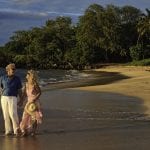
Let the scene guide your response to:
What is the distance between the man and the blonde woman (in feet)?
0.72

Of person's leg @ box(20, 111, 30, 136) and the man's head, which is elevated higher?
the man's head

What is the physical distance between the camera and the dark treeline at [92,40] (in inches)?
3738

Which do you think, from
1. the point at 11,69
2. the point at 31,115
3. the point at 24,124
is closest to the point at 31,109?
the point at 31,115

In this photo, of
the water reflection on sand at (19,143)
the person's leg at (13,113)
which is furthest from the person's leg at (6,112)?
the water reflection on sand at (19,143)

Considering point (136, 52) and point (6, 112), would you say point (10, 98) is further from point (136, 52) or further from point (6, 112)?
point (136, 52)

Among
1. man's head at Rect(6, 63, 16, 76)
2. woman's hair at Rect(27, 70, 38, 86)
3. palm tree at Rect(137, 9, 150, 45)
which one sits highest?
palm tree at Rect(137, 9, 150, 45)

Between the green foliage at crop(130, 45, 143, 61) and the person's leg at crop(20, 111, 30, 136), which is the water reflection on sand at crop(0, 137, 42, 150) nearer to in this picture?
the person's leg at crop(20, 111, 30, 136)

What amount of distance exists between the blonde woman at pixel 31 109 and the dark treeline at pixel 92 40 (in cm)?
7878

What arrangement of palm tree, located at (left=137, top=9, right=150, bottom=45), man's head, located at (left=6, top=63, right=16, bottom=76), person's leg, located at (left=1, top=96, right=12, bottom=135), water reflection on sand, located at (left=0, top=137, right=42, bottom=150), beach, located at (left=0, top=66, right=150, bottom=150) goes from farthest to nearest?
palm tree, located at (left=137, top=9, right=150, bottom=45), person's leg, located at (left=1, top=96, right=12, bottom=135), man's head, located at (left=6, top=63, right=16, bottom=76), beach, located at (left=0, top=66, right=150, bottom=150), water reflection on sand, located at (left=0, top=137, right=42, bottom=150)

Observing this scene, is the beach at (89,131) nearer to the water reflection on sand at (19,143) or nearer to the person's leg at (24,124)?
the water reflection on sand at (19,143)

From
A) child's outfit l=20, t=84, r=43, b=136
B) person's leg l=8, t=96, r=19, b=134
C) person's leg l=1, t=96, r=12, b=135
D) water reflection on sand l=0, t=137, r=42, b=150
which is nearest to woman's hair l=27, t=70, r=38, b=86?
child's outfit l=20, t=84, r=43, b=136

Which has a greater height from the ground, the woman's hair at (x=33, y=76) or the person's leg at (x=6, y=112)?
the woman's hair at (x=33, y=76)

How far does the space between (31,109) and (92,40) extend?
83.6 metres

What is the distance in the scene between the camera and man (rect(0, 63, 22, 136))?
42.7ft
